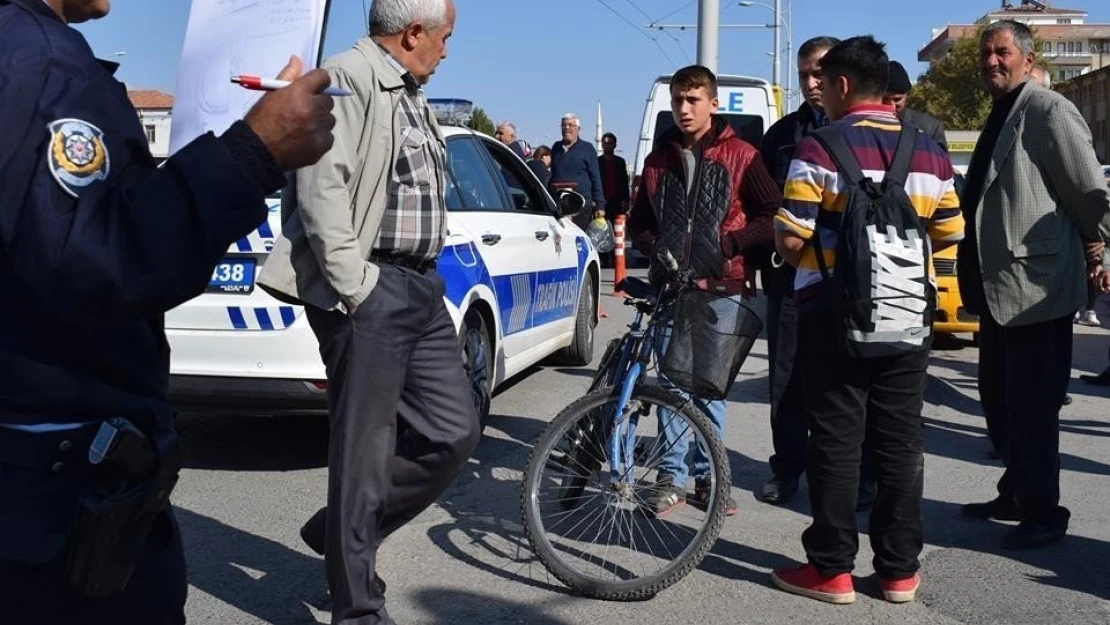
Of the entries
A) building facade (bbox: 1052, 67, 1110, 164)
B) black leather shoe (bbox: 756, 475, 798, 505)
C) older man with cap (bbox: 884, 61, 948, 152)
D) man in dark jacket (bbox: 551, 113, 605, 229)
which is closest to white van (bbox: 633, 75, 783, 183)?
man in dark jacket (bbox: 551, 113, 605, 229)

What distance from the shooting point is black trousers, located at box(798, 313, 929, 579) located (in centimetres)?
402

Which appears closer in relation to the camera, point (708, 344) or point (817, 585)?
point (817, 585)

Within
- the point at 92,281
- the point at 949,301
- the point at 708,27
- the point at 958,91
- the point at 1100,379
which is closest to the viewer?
the point at 92,281

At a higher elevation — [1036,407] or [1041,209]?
[1041,209]

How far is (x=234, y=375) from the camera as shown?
5422 mm

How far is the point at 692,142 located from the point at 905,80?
1.15 metres

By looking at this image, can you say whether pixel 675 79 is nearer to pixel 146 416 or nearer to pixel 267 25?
pixel 267 25

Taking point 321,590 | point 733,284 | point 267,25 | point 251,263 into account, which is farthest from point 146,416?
point 267,25

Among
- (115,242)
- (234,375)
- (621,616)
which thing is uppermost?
(115,242)

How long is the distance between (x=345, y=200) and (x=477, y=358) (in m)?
2.87

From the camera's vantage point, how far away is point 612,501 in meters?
4.38

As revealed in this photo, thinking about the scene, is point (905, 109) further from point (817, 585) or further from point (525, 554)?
point (525, 554)

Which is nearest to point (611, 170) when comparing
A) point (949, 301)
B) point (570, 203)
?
point (949, 301)

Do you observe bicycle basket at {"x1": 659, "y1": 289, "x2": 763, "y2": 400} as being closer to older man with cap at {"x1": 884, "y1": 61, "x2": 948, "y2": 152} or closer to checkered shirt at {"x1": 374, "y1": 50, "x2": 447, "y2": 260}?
checkered shirt at {"x1": 374, "y1": 50, "x2": 447, "y2": 260}
